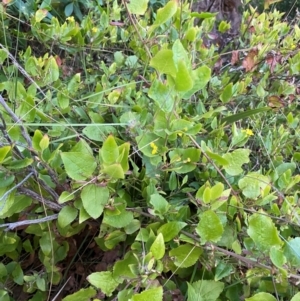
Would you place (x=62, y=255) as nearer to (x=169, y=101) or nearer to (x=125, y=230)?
(x=125, y=230)

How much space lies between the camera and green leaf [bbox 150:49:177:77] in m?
0.56

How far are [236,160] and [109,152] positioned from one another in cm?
25

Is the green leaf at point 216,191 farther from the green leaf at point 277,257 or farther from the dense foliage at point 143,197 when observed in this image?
the green leaf at point 277,257

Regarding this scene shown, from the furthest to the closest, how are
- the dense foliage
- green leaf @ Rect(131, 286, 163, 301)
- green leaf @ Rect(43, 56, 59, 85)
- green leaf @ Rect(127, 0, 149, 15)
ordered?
green leaf @ Rect(43, 56, 59, 85) < green leaf @ Rect(127, 0, 149, 15) < the dense foliage < green leaf @ Rect(131, 286, 163, 301)

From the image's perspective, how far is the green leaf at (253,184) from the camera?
2.25ft

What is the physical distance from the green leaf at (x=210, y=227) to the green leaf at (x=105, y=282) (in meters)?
0.15

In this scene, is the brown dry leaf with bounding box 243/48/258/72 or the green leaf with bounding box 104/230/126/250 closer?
the green leaf with bounding box 104/230/126/250

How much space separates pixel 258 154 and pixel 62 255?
523 millimetres

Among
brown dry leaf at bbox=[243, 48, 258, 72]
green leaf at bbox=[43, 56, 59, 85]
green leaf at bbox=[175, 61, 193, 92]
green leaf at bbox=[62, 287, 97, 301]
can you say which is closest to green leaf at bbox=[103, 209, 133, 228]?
green leaf at bbox=[62, 287, 97, 301]

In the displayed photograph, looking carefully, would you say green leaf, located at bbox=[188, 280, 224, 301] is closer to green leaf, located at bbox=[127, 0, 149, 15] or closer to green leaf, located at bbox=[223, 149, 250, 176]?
green leaf, located at bbox=[223, 149, 250, 176]

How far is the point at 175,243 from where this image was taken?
0.65 m

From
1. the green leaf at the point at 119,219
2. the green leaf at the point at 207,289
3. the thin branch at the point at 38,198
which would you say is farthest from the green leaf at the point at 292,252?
the thin branch at the point at 38,198

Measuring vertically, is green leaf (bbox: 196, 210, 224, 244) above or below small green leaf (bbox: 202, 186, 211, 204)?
below

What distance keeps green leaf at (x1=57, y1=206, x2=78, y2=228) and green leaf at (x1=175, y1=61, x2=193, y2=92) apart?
0.25 metres
